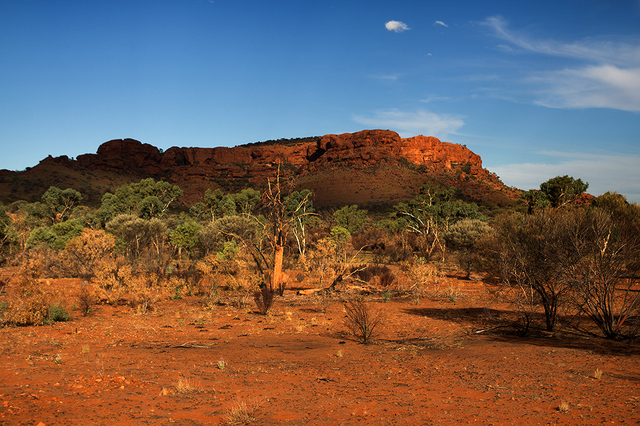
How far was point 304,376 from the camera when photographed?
804cm

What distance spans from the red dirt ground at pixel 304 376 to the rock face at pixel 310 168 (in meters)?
60.7

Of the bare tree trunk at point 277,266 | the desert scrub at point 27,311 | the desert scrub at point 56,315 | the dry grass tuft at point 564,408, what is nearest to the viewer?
the dry grass tuft at point 564,408

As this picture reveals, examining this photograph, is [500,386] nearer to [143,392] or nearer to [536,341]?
[536,341]

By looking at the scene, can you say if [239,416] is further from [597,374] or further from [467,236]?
[467,236]

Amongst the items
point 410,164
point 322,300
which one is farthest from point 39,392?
point 410,164

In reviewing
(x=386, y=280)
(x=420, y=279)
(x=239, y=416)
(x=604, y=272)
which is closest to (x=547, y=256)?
(x=604, y=272)

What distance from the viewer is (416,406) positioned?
6.40m

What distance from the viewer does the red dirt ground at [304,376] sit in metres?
5.94

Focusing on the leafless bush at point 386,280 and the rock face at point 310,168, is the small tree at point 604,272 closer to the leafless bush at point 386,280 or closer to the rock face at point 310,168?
the leafless bush at point 386,280

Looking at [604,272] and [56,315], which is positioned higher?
[604,272]

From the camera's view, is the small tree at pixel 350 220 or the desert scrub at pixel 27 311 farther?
the small tree at pixel 350 220

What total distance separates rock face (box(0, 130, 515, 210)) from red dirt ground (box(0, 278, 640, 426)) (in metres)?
60.7

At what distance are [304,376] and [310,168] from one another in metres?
103

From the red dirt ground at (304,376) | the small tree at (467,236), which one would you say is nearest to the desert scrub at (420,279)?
the small tree at (467,236)
